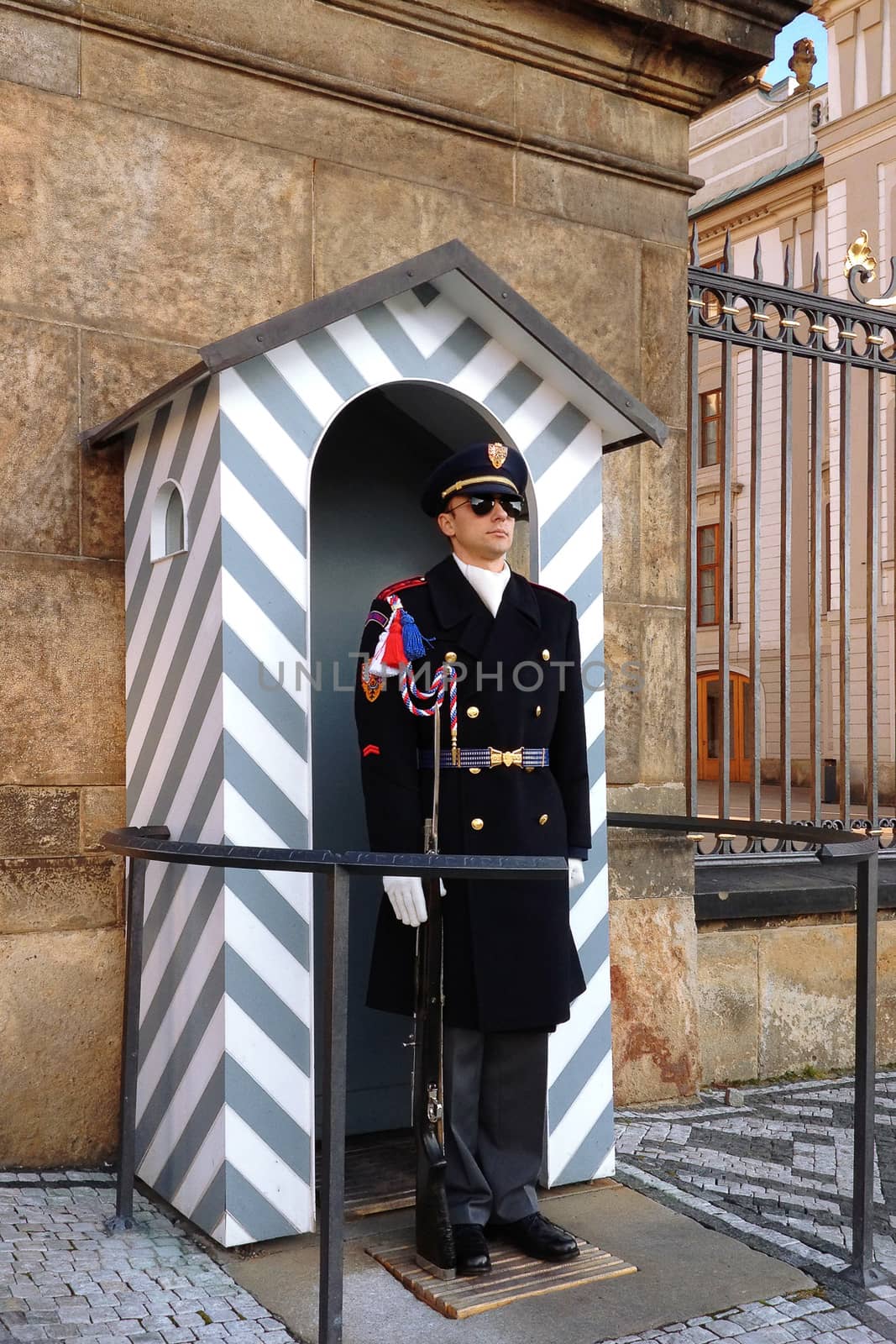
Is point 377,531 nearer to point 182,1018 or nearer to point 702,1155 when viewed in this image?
point 182,1018

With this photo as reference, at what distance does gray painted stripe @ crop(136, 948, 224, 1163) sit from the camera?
11.1ft

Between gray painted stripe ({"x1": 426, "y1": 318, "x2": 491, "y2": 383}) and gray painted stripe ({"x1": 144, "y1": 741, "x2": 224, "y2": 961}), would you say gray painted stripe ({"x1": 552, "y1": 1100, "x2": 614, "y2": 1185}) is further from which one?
gray painted stripe ({"x1": 426, "y1": 318, "x2": 491, "y2": 383})

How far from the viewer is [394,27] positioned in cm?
449

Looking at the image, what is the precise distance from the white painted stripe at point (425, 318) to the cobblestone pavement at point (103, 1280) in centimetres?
234

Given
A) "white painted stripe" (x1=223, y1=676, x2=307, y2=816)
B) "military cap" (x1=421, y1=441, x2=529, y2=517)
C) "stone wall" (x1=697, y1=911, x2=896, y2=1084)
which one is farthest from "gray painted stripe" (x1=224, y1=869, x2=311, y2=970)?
"stone wall" (x1=697, y1=911, x2=896, y2=1084)

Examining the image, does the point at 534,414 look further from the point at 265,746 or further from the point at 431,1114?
the point at 431,1114

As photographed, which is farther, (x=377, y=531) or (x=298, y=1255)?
(x=377, y=531)

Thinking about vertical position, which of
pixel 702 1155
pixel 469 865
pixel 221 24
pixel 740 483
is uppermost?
pixel 740 483

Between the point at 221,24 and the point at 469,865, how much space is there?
9.26 feet

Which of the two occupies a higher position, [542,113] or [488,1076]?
[542,113]

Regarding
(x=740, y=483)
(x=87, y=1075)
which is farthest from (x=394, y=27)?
(x=740, y=483)

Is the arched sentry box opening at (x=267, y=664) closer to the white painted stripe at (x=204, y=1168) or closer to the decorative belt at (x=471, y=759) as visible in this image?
the white painted stripe at (x=204, y=1168)

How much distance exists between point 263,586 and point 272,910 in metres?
0.80

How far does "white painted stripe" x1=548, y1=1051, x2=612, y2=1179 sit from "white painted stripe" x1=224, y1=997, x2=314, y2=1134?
750 millimetres
